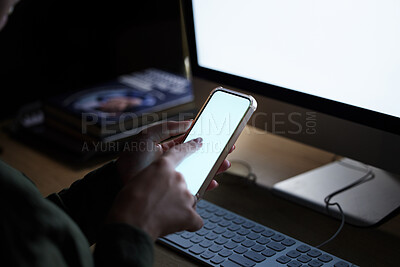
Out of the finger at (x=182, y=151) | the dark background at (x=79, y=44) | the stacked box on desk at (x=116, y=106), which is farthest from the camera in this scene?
the dark background at (x=79, y=44)

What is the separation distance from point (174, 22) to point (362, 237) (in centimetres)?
81

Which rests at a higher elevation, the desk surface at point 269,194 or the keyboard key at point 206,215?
the keyboard key at point 206,215

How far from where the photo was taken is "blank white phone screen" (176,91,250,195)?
2.13ft

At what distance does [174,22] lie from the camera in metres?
1.30

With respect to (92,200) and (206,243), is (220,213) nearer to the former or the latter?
(206,243)

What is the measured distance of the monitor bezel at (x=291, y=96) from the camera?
0.67 meters

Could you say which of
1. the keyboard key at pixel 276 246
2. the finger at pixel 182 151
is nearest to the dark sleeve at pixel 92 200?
the finger at pixel 182 151

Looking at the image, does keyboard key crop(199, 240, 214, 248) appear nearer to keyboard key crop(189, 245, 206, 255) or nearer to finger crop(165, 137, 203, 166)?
keyboard key crop(189, 245, 206, 255)

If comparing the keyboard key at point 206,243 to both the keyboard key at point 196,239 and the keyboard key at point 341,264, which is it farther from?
the keyboard key at point 341,264

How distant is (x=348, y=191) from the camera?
2.58 feet

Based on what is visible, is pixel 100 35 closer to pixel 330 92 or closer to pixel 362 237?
pixel 330 92

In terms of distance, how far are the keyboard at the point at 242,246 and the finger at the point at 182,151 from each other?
0.43 ft

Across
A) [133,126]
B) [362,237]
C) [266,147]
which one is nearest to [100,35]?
[133,126]

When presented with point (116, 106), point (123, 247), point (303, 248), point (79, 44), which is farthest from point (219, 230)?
point (79, 44)
